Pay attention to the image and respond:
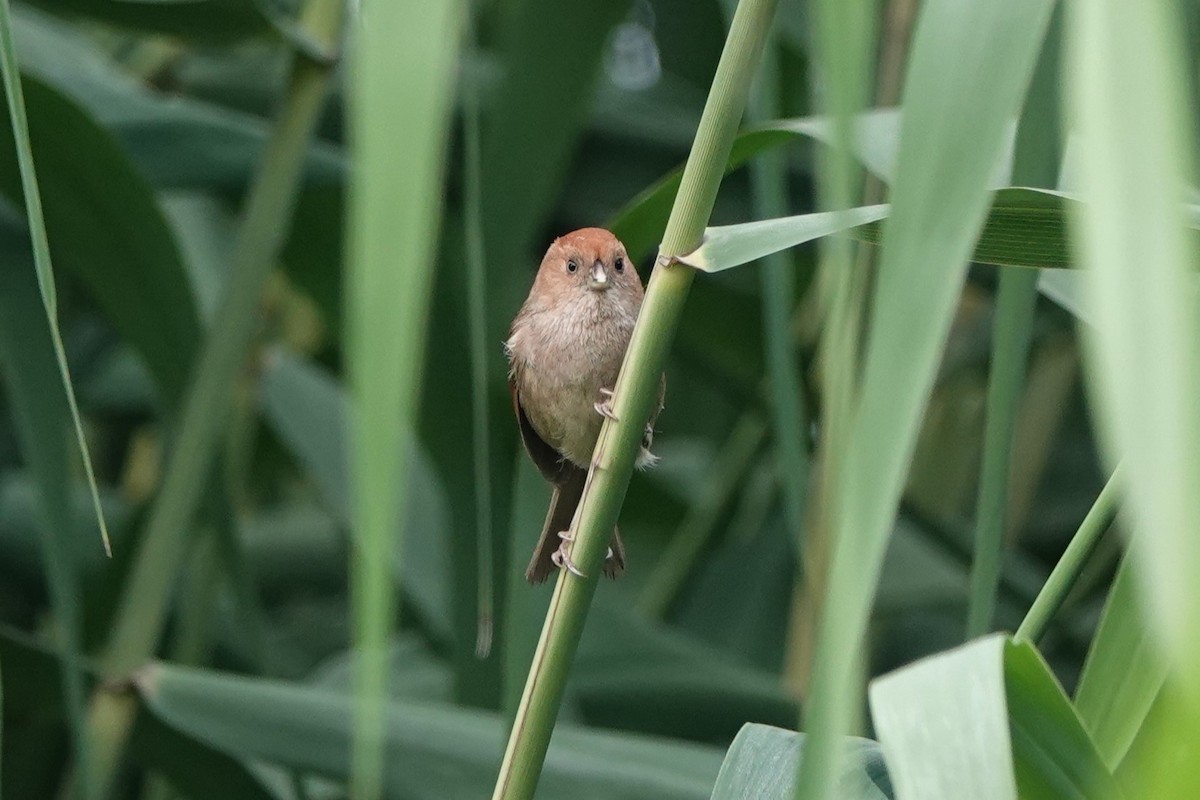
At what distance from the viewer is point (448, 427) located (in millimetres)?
1981

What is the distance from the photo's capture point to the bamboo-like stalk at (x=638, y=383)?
2.57ft

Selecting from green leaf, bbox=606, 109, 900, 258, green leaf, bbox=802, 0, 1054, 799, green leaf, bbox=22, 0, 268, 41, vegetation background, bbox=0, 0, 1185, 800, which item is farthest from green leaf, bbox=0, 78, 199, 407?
green leaf, bbox=802, 0, 1054, 799

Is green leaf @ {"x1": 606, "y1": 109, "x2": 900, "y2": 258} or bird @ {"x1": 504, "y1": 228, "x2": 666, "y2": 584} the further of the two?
bird @ {"x1": 504, "y1": 228, "x2": 666, "y2": 584}

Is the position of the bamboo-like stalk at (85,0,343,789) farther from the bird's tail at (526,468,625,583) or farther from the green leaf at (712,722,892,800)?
the green leaf at (712,722,892,800)

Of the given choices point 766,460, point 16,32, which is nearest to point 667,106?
point 766,460

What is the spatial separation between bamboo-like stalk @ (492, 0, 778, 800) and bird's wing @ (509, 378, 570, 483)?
128 cm

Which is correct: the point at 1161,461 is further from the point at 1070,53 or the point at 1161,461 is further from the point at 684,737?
the point at 684,737

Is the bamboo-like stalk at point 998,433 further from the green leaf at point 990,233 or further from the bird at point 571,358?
the bird at point 571,358

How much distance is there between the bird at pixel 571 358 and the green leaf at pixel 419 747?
0.50 m

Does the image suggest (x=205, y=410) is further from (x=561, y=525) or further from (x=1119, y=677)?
(x=1119, y=677)

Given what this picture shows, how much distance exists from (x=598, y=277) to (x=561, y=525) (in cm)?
37

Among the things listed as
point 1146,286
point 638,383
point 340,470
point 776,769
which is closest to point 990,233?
point 638,383

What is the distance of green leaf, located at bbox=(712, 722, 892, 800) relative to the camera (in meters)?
0.93

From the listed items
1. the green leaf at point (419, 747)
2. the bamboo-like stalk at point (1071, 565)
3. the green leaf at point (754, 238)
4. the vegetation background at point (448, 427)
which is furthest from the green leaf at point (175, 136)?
the bamboo-like stalk at point (1071, 565)
